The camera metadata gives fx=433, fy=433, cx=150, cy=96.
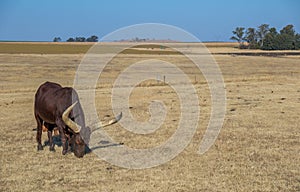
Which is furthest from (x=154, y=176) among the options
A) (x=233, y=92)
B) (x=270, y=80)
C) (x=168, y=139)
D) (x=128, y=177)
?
(x=270, y=80)

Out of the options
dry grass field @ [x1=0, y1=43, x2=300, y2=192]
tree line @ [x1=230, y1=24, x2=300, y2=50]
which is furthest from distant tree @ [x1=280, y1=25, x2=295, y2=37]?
dry grass field @ [x1=0, y1=43, x2=300, y2=192]

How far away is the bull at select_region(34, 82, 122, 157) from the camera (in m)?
10.2

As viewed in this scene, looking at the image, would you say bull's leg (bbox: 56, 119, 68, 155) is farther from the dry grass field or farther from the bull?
the dry grass field

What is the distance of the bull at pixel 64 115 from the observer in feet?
33.4

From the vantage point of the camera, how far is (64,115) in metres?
10.1

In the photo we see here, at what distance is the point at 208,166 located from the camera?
10.4 metres

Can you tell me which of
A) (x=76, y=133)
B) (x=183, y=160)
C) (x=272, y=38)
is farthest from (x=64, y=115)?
(x=272, y=38)

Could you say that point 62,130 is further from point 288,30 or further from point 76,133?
point 288,30

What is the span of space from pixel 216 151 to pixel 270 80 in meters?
23.9

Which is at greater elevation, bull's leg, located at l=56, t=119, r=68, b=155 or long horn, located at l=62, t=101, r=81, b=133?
long horn, located at l=62, t=101, r=81, b=133

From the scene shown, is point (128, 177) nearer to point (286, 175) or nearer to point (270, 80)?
point (286, 175)

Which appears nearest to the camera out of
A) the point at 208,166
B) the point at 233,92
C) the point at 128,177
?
the point at 128,177

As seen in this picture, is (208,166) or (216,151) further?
(216,151)

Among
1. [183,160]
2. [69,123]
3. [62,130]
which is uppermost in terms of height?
[69,123]
